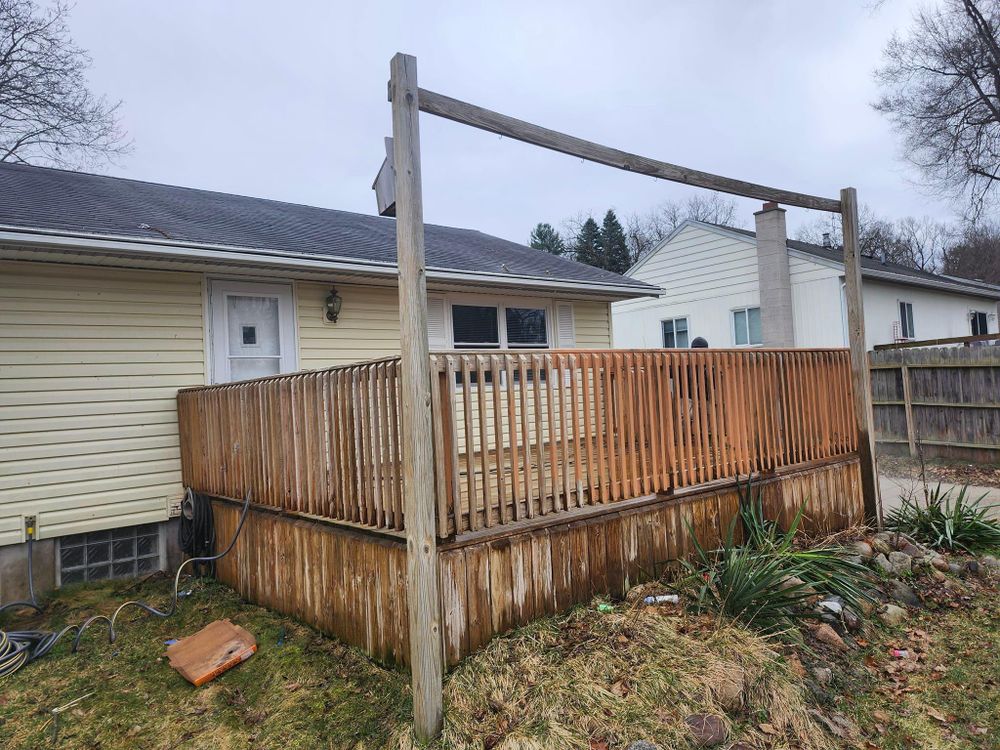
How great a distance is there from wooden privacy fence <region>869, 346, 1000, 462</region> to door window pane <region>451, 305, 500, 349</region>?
6.87 metres

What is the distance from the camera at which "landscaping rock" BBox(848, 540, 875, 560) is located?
528 centimetres

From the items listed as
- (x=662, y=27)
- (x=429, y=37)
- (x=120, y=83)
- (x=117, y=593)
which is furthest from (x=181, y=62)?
(x=117, y=593)

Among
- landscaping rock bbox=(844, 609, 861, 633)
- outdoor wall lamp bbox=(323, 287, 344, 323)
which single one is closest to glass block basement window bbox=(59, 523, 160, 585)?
outdoor wall lamp bbox=(323, 287, 344, 323)

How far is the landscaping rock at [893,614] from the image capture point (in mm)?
4418

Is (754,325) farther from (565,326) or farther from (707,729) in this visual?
(707,729)

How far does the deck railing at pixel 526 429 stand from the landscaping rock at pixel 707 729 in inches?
55.5

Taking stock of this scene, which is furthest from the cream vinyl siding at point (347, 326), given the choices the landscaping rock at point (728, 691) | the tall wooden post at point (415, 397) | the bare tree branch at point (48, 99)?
the bare tree branch at point (48, 99)

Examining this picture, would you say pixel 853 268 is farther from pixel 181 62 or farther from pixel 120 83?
pixel 120 83

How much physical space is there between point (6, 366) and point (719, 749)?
6.58 meters

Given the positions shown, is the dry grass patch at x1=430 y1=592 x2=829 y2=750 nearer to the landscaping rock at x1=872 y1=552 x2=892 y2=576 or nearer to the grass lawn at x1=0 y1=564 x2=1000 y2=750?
the grass lawn at x1=0 y1=564 x2=1000 y2=750

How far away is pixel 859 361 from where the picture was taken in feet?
20.0

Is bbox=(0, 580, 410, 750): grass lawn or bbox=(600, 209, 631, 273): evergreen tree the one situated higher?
bbox=(600, 209, 631, 273): evergreen tree

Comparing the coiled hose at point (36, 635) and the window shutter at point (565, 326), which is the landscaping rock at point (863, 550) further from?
the coiled hose at point (36, 635)

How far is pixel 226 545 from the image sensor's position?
578 cm
